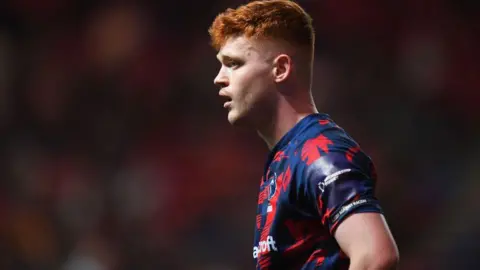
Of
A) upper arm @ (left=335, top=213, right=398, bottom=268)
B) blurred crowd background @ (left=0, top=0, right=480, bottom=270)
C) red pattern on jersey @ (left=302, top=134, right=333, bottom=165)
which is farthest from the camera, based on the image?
blurred crowd background @ (left=0, top=0, right=480, bottom=270)

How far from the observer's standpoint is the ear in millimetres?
2480

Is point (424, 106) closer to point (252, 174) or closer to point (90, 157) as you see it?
point (252, 174)

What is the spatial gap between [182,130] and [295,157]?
154 inches

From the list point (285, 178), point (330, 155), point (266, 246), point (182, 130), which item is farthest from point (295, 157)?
point (182, 130)

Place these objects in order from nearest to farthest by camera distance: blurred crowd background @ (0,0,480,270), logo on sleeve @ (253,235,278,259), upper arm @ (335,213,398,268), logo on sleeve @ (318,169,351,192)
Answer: upper arm @ (335,213,398,268)
logo on sleeve @ (318,169,351,192)
logo on sleeve @ (253,235,278,259)
blurred crowd background @ (0,0,480,270)

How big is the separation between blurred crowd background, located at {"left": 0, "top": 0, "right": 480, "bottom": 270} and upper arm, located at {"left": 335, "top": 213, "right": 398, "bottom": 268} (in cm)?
348

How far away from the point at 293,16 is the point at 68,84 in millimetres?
4032

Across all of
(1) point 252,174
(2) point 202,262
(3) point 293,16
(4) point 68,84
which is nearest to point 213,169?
(1) point 252,174

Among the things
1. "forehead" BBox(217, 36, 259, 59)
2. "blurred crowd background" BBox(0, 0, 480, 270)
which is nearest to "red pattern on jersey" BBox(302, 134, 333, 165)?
"forehead" BBox(217, 36, 259, 59)

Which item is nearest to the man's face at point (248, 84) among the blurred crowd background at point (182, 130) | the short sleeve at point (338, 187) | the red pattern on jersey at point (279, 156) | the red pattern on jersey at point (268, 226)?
the red pattern on jersey at point (279, 156)

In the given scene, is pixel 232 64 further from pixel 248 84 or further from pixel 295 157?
pixel 295 157

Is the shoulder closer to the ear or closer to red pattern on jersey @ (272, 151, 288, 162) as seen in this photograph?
red pattern on jersey @ (272, 151, 288, 162)

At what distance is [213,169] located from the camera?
236 inches

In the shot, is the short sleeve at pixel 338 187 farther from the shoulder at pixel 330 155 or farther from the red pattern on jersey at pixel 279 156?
the red pattern on jersey at pixel 279 156
